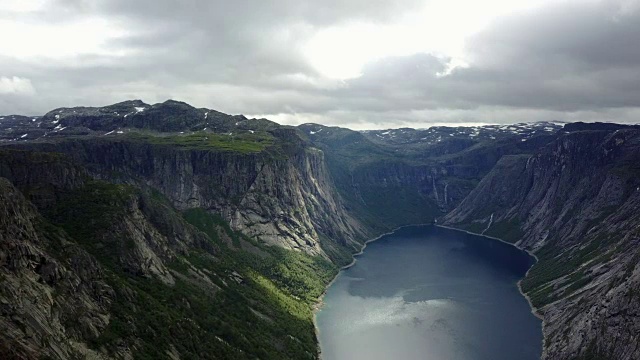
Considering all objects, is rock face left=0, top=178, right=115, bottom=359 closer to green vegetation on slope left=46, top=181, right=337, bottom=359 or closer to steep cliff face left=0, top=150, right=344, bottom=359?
steep cliff face left=0, top=150, right=344, bottom=359

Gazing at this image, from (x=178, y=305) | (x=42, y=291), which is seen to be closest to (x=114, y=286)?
(x=178, y=305)

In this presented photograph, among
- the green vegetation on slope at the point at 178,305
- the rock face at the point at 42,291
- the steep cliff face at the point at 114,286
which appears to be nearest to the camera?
the rock face at the point at 42,291

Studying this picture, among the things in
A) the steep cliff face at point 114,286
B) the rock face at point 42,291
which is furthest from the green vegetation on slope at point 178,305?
the rock face at point 42,291

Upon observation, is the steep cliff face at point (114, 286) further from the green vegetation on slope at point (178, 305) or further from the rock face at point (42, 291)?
the green vegetation on slope at point (178, 305)

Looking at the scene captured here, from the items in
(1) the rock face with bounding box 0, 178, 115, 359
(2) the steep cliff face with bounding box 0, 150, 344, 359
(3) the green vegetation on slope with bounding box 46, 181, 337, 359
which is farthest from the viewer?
(3) the green vegetation on slope with bounding box 46, 181, 337, 359

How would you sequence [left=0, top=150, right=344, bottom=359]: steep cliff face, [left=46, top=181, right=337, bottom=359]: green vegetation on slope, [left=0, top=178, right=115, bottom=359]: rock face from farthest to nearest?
[left=46, top=181, right=337, bottom=359]: green vegetation on slope → [left=0, top=150, right=344, bottom=359]: steep cliff face → [left=0, top=178, right=115, bottom=359]: rock face

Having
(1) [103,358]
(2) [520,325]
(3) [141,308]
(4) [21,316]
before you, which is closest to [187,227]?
(3) [141,308]

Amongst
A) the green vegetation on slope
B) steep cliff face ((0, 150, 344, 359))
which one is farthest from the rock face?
the green vegetation on slope

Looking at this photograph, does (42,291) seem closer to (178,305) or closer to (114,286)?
(114,286)

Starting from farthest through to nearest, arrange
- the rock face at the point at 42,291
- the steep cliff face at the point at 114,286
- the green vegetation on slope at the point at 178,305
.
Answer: the green vegetation on slope at the point at 178,305 < the steep cliff face at the point at 114,286 < the rock face at the point at 42,291

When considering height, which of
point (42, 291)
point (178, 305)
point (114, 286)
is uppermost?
point (42, 291)

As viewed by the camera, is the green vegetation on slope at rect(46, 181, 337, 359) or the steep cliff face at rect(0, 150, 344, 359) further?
the green vegetation on slope at rect(46, 181, 337, 359)

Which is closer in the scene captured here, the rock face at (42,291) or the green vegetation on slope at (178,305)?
the rock face at (42,291)
